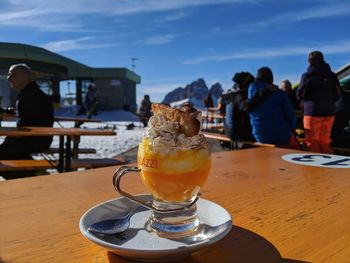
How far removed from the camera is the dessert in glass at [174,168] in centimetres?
77

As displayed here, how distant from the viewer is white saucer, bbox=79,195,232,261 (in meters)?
0.64

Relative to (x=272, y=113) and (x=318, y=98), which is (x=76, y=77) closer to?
(x=318, y=98)

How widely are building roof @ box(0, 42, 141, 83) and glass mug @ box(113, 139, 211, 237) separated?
75.6ft

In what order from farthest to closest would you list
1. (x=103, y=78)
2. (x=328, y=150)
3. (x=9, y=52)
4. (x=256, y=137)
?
1. (x=103, y=78)
2. (x=9, y=52)
3. (x=328, y=150)
4. (x=256, y=137)

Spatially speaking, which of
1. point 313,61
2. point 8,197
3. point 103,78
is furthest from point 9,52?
point 8,197

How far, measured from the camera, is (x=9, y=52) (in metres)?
21.3

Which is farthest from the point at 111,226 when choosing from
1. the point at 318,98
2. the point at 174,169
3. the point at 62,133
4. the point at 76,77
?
the point at 76,77

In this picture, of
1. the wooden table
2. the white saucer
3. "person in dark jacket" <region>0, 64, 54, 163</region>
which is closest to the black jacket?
"person in dark jacket" <region>0, 64, 54, 163</region>

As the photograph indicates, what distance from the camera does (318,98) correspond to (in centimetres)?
477

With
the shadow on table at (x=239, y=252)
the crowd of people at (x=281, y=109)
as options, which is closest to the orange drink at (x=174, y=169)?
the shadow on table at (x=239, y=252)

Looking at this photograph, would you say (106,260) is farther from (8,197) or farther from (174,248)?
(8,197)

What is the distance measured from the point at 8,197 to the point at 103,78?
26.9 metres

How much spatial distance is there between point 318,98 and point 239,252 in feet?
14.6

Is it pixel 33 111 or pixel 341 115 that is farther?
pixel 341 115
